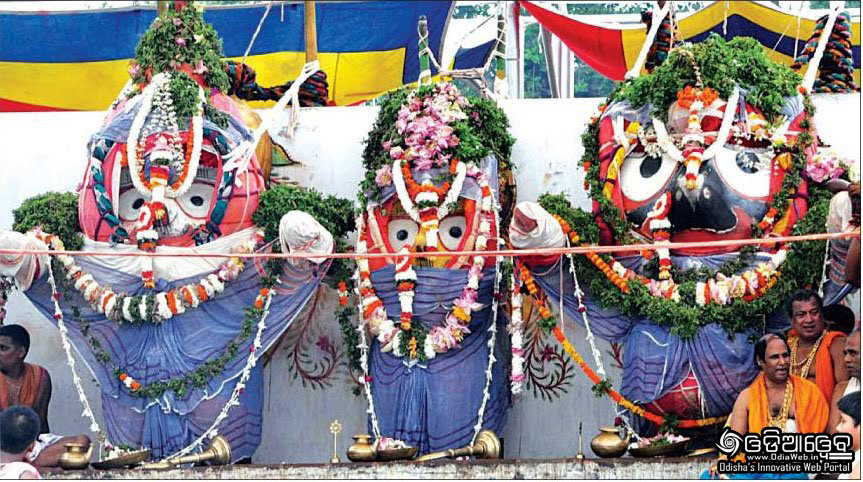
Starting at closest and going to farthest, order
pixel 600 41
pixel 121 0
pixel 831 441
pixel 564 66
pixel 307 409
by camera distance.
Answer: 1. pixel 831 441
2. pixel 307 409
3. pixel 600 41
4. pixel 564 66
5. pixel 121 0

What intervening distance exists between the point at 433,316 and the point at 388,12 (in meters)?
5.37

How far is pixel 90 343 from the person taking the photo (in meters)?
11.3

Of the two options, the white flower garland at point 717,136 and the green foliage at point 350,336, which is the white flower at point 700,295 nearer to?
the white flower garland at point 717,136

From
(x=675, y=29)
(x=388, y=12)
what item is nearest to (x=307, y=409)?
(x=675, y=29)

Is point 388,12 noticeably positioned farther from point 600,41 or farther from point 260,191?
point 260,191

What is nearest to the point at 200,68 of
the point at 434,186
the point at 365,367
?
the point at 434,186

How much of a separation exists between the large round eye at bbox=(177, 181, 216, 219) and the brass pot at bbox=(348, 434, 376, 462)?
1704mm

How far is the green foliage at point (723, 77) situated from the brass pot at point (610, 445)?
1.91m

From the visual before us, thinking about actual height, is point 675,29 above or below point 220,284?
above

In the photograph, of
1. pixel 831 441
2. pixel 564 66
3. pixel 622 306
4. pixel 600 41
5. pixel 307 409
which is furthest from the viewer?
pixel 564 66

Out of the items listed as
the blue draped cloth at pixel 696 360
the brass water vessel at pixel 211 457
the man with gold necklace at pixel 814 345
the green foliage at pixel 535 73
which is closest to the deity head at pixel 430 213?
the blue draped cloth at pixel 696 360

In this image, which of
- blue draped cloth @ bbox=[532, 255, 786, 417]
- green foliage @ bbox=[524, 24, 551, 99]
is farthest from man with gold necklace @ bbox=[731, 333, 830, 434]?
green foliage @ bbox=[524, 24, 551, 99]

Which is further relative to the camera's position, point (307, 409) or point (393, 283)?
point (307, 409)

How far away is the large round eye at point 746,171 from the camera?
10.7m
